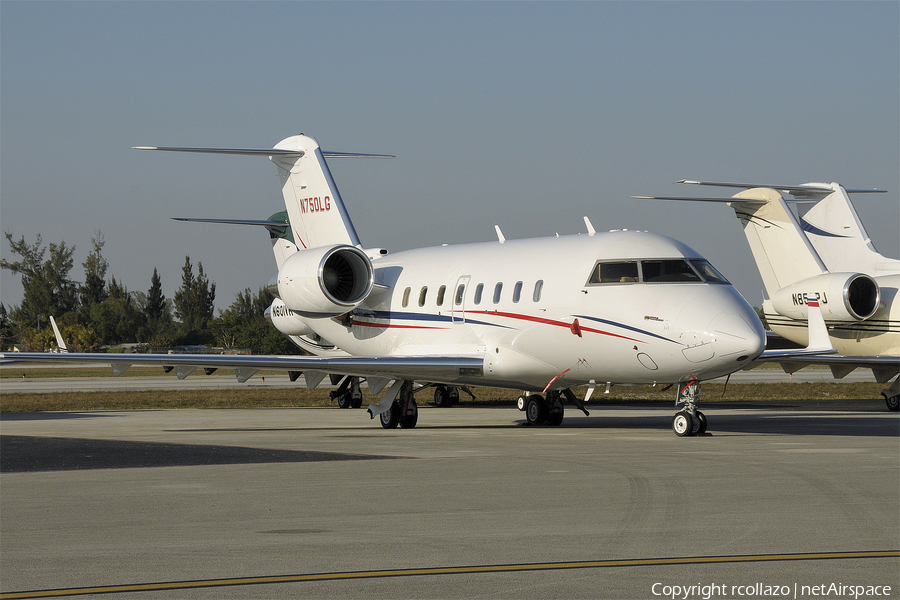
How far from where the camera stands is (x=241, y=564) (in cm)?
670

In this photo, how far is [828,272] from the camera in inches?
1075

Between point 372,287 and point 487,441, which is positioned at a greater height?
point 372,287

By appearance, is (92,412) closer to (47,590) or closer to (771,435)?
Result: (771,435)

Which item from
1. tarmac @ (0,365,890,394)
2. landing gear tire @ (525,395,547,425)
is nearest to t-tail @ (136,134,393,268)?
landing gear tire @ (525,395,547,425)

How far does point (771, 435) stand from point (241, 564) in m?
12.4

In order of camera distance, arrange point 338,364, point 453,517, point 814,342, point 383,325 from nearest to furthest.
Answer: point 453,517
point 338,364
point 814,342
point 383,325

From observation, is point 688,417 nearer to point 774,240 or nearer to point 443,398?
point 774,240

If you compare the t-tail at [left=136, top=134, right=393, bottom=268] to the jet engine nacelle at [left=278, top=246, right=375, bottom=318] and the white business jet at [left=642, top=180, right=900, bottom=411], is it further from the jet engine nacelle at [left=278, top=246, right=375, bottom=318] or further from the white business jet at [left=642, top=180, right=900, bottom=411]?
the white business jet at [left=642, top=180, right=900, bottom=411]

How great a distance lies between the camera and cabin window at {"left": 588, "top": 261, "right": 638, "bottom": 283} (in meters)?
16.9

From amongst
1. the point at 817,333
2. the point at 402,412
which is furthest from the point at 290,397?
the point at 817,333

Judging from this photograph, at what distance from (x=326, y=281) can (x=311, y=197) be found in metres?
3.75

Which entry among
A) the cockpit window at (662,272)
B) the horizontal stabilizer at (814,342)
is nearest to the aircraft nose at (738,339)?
the cockpit window at (662,272)

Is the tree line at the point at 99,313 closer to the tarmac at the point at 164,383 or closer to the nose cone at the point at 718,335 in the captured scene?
the tarmac at the point at 164,383

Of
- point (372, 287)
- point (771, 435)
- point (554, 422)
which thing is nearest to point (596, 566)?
point (771, 435)
